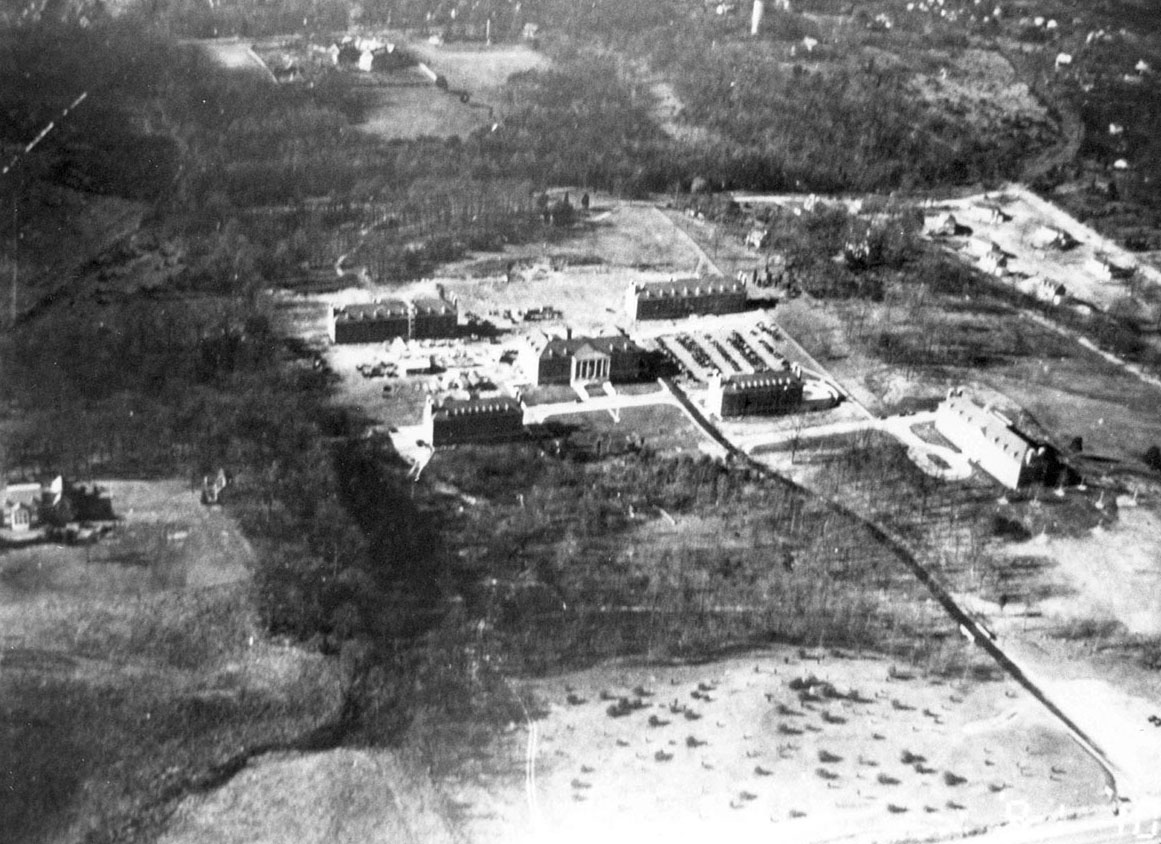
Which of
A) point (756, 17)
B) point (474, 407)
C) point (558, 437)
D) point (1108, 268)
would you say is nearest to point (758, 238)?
point (1108, 268)

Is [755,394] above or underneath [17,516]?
above

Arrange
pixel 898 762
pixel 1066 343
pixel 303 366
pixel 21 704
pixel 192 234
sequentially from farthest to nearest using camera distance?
pixel 1066 343 → pixel 192 234 → pixel 303 366 → pixel 898 762 → pixel 21 704

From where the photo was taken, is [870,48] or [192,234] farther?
[870,48]

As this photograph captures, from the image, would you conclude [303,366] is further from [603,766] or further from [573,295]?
[603,766]

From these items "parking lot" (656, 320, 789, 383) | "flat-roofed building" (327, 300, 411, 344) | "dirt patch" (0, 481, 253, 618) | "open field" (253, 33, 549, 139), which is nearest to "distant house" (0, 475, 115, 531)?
"dirt patch" (0, 481, 253, 618)

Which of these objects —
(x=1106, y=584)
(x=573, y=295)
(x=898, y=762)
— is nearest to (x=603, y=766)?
(x=898, y=762)

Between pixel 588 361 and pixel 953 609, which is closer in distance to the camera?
pixel 953 609

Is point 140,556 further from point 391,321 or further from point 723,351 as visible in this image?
point 723,351
